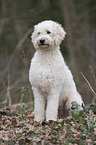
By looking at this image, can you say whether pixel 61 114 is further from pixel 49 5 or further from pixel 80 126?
pixel 49 5

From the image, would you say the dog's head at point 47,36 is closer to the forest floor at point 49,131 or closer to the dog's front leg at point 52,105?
the dog's front leg at point 52,105

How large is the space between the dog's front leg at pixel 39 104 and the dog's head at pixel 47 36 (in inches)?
35.1

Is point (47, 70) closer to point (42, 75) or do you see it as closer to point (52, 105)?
point (42, 75)

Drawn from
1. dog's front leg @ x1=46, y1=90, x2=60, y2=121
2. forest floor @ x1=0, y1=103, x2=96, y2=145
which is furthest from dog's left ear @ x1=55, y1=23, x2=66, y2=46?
forest floor @ x1=0, y1=103, x2=96, y2=145

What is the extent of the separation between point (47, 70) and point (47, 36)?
2.08ft

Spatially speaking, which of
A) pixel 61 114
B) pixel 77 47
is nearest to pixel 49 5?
pixel 77 47

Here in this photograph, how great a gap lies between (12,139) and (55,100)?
1.31 meters

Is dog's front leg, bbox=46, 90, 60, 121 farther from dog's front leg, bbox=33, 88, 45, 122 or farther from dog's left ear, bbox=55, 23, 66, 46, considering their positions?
dog's left ear, bbox=55, 23, 66, 46

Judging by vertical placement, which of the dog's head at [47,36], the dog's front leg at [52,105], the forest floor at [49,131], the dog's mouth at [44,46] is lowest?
the forest floor at [49,131]

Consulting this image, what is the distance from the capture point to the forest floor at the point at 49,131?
441 cm

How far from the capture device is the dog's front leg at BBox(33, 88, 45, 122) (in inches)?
219

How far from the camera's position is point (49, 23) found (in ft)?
17.9

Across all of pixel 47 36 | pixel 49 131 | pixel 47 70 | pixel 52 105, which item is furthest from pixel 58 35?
pixel 49 131

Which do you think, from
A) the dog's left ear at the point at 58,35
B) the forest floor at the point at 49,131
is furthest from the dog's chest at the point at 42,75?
the forest floor at the point at 49,131
